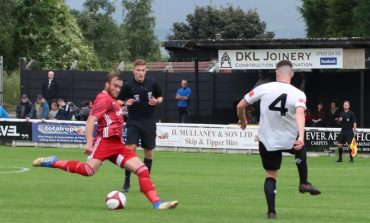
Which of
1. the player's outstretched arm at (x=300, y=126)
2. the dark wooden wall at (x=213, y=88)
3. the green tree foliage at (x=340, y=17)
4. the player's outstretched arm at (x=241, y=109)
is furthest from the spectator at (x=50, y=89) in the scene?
the green tree foliage at (x=340, y=17)

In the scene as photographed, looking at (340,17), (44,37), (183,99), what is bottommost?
(183,99)

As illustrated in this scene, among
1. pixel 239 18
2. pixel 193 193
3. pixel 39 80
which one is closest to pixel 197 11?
pixel 239 18

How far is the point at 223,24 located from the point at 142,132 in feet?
258

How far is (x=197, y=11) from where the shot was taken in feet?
317

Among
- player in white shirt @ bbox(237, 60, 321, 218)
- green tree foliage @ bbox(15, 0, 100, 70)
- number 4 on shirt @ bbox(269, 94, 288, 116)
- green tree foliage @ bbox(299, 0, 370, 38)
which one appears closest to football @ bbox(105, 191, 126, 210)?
player in white shirt @ bbox(237, 60, 321, 218)

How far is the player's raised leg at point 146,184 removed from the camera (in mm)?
12820

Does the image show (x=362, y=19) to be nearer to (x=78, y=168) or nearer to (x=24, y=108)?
(x=24, y=108)

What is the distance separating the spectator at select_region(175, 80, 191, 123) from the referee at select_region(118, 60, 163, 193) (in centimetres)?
1907

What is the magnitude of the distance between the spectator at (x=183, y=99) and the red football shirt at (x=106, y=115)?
21.7m

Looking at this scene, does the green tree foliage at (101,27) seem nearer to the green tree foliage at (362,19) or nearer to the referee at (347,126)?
the green tree foliage at (362,19)

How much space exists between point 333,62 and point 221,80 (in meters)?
6.13

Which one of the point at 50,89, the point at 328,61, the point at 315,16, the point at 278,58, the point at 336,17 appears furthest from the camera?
the point at 315,16

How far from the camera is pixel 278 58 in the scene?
34.2 meters

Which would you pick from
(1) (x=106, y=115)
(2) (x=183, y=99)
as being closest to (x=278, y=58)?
(2) (x=183, y=99)
